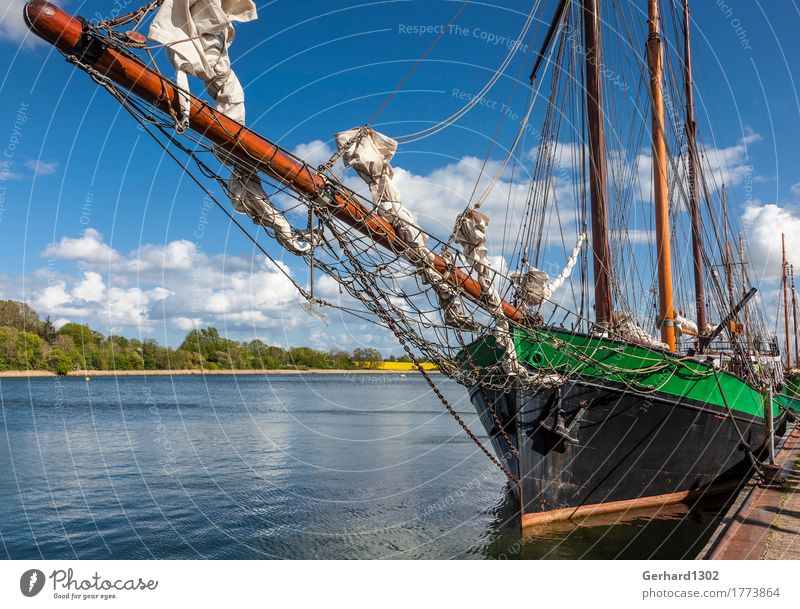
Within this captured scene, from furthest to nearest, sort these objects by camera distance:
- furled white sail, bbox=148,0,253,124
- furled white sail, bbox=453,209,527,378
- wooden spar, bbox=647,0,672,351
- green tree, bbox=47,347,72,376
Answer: green tree, bbox=47,347,72,376
wooden spar, bbox=647,0,672,351
furled white sail, bbox=453,209,527,378
furled white sail, bbox=148,0,253,124

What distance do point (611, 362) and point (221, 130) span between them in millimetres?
8169

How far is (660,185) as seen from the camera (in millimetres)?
15805

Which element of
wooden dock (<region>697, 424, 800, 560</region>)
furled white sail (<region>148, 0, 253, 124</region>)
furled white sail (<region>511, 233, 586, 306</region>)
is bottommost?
wooden dock (<region>697, 424, 800, 560</region>)

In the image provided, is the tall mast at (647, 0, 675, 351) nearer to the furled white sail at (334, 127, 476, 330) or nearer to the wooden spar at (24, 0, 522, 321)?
the wooden spar at (24, 0, 522, 321)

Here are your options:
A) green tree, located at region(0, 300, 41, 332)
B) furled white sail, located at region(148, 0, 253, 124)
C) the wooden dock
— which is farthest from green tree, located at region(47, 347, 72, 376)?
the wooden dock

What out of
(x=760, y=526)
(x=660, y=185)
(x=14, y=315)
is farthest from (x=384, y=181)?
(x=14, y=315)

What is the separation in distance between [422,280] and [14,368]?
76.6 metres

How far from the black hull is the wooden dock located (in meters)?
1.74

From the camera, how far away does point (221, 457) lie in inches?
861

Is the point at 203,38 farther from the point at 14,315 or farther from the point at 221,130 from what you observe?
the point at 14,315

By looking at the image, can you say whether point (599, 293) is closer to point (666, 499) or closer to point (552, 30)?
point (666, 499)

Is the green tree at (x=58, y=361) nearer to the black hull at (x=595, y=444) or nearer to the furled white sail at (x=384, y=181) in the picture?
the black hull at (x=595, y=444)

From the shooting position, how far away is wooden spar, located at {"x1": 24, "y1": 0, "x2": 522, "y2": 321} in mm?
4891

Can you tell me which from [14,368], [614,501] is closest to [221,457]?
[614,501]
